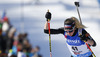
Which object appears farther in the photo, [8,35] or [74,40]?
[8,35]

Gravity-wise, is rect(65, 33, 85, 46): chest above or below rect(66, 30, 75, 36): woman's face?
below

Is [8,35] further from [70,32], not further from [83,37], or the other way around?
[83,37]

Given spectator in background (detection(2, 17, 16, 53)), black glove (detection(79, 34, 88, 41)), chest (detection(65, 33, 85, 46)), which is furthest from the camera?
spectator in background (detection(2, 17, 16, 53))

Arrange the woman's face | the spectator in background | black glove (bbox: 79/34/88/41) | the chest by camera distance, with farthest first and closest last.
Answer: the spectator in background
the chest
the woman's face
black glove (bbox: 79/34/88/41)

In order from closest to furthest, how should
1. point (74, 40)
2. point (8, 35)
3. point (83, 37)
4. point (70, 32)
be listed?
point (83, 37) < point (70, 32) < point (74, 40) < point (8, 35)

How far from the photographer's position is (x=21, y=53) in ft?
26.1

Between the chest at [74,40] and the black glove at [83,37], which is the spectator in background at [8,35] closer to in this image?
the chest at [74,40]

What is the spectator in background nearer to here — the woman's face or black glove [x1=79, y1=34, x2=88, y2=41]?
the woman's face

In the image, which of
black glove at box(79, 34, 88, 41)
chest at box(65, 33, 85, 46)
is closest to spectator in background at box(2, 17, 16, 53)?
chest at box(65, 33, 85, 46)

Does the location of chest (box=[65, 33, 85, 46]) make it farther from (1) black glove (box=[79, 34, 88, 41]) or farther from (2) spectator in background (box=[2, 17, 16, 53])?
(2) spectator in background (box=[2, 17, 16, 53])

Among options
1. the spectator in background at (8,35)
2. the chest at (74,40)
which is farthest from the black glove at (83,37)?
the spectator in background at (8,35)

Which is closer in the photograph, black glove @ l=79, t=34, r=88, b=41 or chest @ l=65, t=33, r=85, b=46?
black glove @ l=79, t=34, r=88, b=41

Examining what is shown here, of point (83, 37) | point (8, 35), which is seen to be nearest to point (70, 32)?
point (83, 37)

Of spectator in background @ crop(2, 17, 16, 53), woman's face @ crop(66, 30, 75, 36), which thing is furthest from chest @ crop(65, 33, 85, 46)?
spectator in background @ crop(2, 17, 16, 53)
